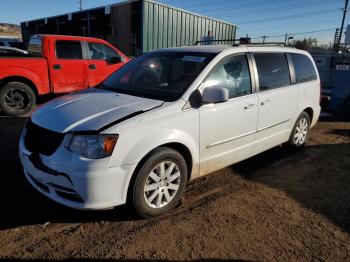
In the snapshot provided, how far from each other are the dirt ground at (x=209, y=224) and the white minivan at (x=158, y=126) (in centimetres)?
29

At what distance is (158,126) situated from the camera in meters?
3.19

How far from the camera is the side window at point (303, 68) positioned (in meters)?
5.18

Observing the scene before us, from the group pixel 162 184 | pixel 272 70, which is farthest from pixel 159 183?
pixel 272 70

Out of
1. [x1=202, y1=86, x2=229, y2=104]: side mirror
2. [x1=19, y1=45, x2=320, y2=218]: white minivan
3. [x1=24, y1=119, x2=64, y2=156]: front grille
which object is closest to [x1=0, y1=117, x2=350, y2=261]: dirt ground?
[x1=19, y1=45, x2=320, y2=218]: white minivan

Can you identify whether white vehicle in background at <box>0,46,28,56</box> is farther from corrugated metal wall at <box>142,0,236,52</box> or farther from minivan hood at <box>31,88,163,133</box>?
corrugated metal wall at <box>142,0,236,52</box>

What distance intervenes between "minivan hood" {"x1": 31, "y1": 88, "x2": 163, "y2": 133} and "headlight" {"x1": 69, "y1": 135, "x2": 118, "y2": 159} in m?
0.09

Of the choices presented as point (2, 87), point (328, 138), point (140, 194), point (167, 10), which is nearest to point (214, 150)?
point (140, 194)

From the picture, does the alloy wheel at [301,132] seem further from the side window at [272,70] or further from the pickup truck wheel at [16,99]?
the pickup truck wheel at [16,99]

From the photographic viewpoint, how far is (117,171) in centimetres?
295

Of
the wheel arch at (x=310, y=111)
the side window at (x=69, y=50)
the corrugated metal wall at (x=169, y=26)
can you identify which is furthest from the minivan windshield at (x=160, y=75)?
the corrugated metal wall at (x=169, y=26)

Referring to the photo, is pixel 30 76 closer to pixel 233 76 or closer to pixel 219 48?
pixel 219 48

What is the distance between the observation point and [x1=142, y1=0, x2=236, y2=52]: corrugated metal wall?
53.2 ft

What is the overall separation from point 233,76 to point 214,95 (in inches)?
26.4

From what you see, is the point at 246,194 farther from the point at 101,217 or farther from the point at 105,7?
the point at 105,7
